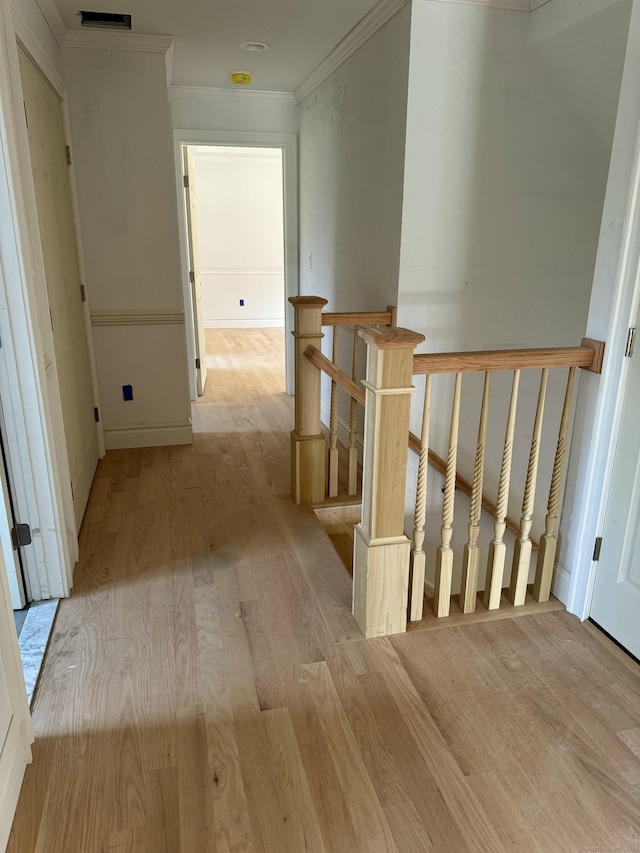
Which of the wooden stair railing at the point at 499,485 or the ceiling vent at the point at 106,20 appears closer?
the wooden stair railing at the point at 499,485

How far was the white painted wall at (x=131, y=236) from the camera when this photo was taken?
340 centimetres

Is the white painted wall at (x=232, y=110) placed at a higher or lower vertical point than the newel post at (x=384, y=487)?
higher

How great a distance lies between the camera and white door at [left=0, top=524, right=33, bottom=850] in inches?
55.4

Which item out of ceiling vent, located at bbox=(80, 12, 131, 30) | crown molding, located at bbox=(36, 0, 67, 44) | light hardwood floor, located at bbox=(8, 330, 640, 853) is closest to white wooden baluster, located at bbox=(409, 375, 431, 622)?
light hardwood floor, located at bbox=(8, 330, 640, 853)

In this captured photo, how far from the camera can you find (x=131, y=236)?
3.64 meters

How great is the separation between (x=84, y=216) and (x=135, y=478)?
1.58 metres

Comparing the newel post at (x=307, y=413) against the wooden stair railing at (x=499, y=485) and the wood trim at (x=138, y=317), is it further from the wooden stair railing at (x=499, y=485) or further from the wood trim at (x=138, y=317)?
the wood trim at (x=138, y=317)

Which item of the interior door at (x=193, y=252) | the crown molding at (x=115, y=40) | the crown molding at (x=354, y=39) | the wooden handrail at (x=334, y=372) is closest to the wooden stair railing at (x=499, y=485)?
the wooden handrail at (x=334, y=372)

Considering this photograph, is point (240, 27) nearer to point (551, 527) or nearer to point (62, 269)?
point (62, 269)

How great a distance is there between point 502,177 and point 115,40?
2.23 metres

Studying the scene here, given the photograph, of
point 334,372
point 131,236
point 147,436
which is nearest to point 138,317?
point 131,236

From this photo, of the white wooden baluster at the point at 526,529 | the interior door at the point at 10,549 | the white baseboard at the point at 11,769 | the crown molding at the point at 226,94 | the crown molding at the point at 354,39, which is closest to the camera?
the white baseboard at the point at 11,769

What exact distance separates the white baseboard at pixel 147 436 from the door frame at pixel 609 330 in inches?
103

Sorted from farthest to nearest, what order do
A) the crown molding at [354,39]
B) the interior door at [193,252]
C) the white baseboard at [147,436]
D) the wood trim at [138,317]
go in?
the interior door at [193,252], the white baseboard at [147,436], the wood trim at [138,317], the crown molding at [354,39]
